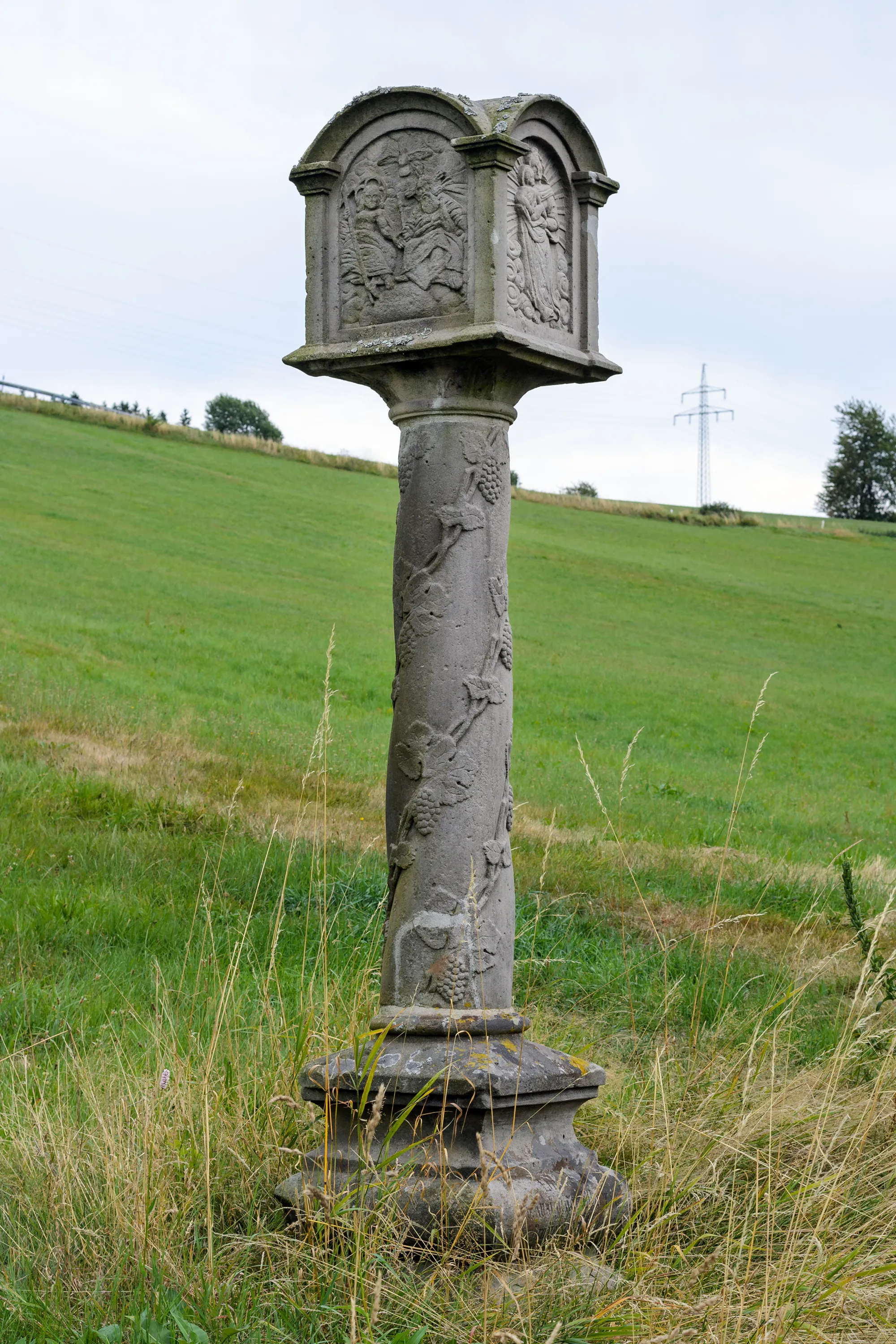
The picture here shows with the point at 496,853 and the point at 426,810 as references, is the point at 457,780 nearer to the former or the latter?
the point at 426,810

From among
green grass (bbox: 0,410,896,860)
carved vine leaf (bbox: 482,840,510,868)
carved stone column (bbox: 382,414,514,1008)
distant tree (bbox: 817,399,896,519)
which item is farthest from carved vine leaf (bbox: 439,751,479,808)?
distant tree (bbox: 817,399,896,519)

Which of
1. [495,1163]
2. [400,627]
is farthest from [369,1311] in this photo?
[400,627]

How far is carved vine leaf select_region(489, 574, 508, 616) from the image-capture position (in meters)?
4.00

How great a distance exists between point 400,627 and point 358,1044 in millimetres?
1246

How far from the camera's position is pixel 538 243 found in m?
4.08

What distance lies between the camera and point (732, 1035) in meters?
5.36

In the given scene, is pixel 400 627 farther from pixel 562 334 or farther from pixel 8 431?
pixel 8 431

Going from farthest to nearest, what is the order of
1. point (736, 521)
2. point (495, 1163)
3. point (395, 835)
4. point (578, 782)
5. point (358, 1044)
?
point (736, 521) → point (578, 782) → point (395, 835) → point (358, 1044) → point (495, 1163)

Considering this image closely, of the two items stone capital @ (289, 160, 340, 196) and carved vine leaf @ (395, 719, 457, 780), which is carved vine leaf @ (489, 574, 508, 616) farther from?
stone capital @ (289, 160, 340, 196)

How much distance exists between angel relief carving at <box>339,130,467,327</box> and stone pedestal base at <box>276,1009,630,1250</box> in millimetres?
2146

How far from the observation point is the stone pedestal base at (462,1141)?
329 centimetres

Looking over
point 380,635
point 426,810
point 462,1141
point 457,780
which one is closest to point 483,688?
point 457,780

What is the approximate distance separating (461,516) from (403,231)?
0.91m

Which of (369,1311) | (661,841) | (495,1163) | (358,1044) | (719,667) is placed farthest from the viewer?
(719,667)
